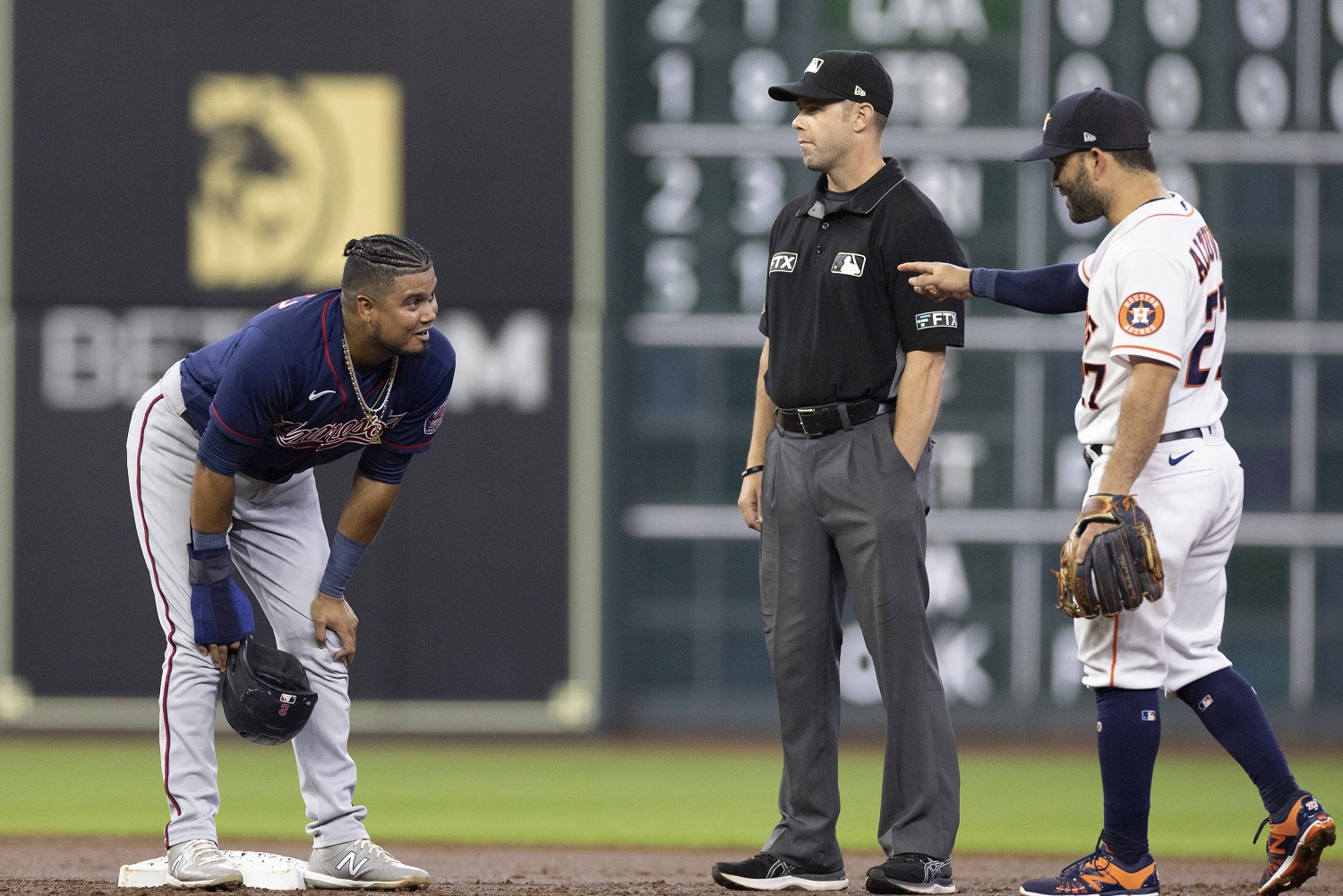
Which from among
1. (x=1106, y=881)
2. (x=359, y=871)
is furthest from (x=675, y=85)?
(x=1106, y=881)

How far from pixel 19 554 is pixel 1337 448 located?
22.4ft

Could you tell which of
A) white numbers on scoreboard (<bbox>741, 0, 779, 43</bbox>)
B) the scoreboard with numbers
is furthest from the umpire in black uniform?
white numbers on scoreboard (<bbox>741, 0, 779, 43</bbox>)

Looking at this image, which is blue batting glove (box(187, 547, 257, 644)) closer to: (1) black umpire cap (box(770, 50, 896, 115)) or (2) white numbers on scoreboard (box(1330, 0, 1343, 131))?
(1) black umpire cap (box(770, 50, 896, 115))

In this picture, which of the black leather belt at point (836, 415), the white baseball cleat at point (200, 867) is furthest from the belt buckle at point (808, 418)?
the white baseball cleat at point (200, 867)

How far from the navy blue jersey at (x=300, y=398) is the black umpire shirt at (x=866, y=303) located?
2.68 ft

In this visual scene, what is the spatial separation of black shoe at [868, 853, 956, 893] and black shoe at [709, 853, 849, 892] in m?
0.15

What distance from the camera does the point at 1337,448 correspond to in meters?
8.58

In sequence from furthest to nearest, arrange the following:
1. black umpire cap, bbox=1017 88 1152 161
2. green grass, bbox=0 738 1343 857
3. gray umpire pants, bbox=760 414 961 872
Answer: green grass, bbox=0 738 1343 857, gray umpire pants, bbox=760 414 961 872, black umpire cap, bbox=1017 88 1152 161

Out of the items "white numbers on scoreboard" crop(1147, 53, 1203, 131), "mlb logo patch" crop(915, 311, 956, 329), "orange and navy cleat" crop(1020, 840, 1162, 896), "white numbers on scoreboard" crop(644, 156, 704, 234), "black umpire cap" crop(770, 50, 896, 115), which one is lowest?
"orange and navy cleat" crop(1020, 840, 1162, 896)

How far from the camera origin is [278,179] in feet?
28.1

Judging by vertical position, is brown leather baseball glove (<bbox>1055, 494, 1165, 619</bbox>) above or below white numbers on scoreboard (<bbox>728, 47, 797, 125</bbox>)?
below

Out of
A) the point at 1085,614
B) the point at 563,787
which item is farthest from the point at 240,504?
the point at 563,787

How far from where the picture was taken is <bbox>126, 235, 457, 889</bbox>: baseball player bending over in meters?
3.58

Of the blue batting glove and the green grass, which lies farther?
the green grass
